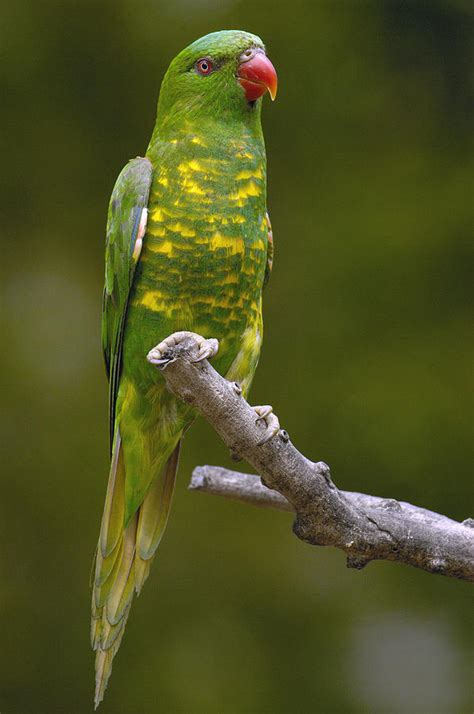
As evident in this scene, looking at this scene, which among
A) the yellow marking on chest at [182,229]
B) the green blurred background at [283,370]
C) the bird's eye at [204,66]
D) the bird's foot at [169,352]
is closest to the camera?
the bird's foot at [169,352]

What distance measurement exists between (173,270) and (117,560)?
0.78m

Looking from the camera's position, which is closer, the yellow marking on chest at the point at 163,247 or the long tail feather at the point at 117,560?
the yellow marking on chest at the point at 163,247

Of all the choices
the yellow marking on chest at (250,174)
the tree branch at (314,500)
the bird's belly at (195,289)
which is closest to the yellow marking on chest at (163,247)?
the bird's belly at (195,289)

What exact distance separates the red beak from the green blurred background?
4.17 feet

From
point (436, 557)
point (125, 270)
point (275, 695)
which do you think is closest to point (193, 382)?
point (125, 270)

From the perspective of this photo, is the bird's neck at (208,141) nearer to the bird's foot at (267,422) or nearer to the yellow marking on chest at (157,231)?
the yellow marking on chest at (157,231)

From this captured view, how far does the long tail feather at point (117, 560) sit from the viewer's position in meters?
2.14

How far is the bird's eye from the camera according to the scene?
2096 mm

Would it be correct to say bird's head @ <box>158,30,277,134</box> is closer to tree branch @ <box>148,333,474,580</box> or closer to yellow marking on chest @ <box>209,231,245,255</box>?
yellow marking on chest @ <box>209,231,245,255</box>

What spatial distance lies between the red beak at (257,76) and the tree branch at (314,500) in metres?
0.72

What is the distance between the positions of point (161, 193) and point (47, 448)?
5.36ft

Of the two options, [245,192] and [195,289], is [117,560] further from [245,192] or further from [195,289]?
[245,192]

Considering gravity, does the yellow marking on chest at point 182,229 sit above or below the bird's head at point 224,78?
below

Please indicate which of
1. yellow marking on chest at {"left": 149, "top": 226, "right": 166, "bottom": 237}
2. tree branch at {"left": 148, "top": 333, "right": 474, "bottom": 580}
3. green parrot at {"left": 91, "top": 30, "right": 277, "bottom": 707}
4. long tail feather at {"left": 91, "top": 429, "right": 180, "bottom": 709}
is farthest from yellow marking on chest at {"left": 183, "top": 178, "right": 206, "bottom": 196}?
long tail feather at {"left": 91, "top": 429, "right": 180, "bottom": 709}
